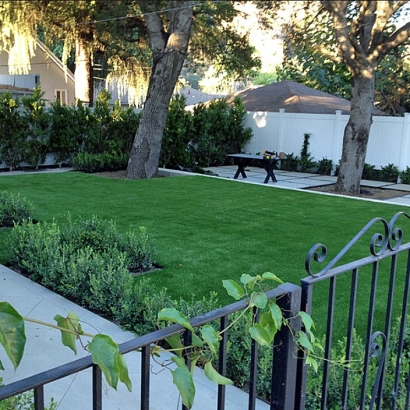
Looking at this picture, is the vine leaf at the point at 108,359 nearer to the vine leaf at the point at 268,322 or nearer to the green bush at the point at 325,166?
the vine leaf at the point at 268,322

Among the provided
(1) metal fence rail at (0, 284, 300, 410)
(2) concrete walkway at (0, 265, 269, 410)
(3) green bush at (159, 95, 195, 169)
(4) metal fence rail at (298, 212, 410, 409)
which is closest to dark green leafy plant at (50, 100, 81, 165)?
(3) green bush at (159, 95, 195, 169)

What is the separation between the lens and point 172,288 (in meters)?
4.31

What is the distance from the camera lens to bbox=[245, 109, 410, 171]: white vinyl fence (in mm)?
13203

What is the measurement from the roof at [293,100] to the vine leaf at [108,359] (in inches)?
621

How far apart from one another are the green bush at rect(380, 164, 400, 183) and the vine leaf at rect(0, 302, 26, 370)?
13377 mm

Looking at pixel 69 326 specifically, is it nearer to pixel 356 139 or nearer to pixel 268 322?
pixel 268 322

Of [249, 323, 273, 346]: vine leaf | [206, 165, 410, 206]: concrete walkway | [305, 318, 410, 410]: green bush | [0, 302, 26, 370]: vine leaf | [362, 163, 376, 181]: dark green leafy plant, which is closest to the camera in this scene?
[0, 302, 26, 370]: vine leaf

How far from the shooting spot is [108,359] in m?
0.99

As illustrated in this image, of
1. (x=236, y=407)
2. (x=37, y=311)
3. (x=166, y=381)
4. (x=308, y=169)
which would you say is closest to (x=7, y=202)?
(x=37, y=311)

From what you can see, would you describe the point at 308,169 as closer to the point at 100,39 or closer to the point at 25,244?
the point at 25,244

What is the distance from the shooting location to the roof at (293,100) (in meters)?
16.4

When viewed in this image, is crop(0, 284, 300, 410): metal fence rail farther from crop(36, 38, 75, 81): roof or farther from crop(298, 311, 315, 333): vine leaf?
crop(36, 38, 75, 81): roof

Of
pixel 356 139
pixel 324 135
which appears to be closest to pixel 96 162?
pixel 356 139

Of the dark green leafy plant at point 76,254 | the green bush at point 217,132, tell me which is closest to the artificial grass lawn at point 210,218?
the dark green leafy plant at point 76,254
